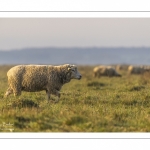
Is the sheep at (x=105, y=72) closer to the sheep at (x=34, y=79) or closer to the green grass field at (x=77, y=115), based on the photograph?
the green grass field at (x=77, y=115)

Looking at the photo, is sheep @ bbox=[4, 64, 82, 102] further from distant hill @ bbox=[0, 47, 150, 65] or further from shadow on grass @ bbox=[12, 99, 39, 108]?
distant hill @ bbox=[0, 47, 150, 65]

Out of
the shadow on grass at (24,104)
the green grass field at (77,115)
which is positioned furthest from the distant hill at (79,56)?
the shadow on grass at (24,104)

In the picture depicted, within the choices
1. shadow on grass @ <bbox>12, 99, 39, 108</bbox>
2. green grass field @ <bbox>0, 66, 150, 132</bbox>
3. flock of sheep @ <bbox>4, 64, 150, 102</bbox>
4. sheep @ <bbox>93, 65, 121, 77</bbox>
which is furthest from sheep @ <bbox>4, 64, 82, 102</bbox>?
sheep @ <bbox>93, 65, 121, 77</bbox>

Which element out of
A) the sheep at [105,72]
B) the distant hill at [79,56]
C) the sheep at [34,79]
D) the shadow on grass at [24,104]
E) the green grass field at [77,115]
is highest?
the distant hill at [79,56]

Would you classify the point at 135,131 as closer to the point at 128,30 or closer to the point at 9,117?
the point at 9,117

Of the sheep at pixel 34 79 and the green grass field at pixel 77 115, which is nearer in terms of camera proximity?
the green grass field at pixel 77 115

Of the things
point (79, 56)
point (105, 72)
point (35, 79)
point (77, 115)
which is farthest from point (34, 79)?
point (79, 56)

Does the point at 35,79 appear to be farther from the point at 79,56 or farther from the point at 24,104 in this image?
the point at 79,56

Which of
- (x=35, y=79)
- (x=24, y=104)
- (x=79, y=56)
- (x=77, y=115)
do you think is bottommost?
(x=77, y=115)

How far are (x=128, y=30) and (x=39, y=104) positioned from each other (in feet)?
27.3

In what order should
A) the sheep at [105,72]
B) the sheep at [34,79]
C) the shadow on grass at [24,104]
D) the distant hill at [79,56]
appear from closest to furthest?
the shadow on grass at [24,104]
the sheep at [34,79]
the sheep at [105,72]
the distant hill at [79,56]

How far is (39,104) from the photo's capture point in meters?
13.5
